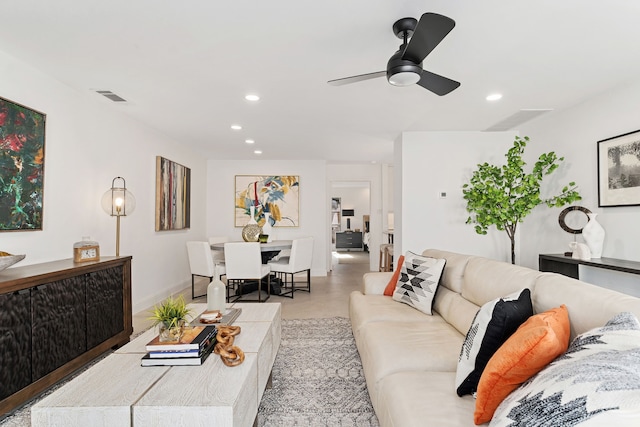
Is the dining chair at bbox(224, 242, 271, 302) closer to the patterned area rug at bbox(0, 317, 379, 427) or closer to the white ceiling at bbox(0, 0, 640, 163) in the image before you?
the patterned area rug at bbox(0, 317, 379, 427)

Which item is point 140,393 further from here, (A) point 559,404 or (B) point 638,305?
(B) point 638,305

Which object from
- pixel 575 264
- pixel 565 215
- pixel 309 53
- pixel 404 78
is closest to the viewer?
pixel 404 78

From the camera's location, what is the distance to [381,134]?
15.8ft

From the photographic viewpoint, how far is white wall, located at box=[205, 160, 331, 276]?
22.2ft

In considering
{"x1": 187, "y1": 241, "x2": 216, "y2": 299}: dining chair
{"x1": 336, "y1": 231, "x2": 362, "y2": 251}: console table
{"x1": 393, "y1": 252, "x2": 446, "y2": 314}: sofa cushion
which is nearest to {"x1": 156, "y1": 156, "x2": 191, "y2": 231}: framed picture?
{"x1": 187, "y1": 241, "x2": 216, "y2": 299}: dining chair

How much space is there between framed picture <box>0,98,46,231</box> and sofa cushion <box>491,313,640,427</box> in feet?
10.6

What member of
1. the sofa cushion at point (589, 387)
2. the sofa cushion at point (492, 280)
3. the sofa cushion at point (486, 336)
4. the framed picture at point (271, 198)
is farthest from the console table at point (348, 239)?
the sofa cushion at point (589, 387)

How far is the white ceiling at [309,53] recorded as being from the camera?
6.46ft

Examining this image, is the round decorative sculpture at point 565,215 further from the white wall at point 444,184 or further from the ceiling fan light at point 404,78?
the ceiling fan light at point 404,78

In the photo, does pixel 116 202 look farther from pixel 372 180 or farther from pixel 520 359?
pixel 372 180

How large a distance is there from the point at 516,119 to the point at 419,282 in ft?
9.21

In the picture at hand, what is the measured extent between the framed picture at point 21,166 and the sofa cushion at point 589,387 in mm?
3216

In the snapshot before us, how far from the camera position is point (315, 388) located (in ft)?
7.45

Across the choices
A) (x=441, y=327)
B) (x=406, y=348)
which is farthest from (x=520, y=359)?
(x=441, y=327)
